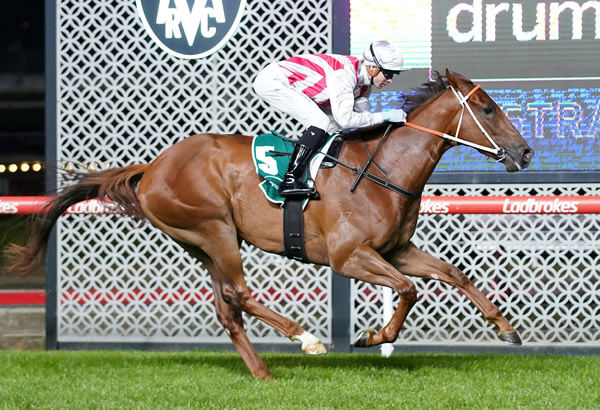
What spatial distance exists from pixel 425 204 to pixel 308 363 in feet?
4.88

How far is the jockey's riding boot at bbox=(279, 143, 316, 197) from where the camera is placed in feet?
18.7

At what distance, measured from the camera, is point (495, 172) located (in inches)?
292

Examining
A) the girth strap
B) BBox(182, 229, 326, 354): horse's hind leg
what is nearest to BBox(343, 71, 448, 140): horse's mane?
the girth strap

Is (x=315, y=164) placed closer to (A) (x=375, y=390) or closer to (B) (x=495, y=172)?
(A) (x=375, y=390)

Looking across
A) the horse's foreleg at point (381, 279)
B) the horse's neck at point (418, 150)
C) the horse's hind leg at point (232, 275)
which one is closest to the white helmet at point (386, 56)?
the horse's neck at point (418, 150)

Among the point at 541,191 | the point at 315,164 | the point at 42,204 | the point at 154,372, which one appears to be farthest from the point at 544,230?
the point at 42,204

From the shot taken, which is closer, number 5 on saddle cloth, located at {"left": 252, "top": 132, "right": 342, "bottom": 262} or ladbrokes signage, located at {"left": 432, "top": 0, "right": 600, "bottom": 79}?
number 5 on saddle cloth, located at {"left": 252, "top": 132, "right": 342, "bottom": 262}

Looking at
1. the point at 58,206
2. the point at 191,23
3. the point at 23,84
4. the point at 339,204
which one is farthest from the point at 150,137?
the point at 23,84

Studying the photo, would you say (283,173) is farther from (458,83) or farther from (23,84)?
(23,84)

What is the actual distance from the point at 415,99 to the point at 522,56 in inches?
72.2

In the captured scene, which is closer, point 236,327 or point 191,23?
point 236,327

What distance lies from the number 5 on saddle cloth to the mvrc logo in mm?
2024

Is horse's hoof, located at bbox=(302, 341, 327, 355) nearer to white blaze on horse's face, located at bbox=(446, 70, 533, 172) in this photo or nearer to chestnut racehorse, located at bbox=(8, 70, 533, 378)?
chestnut racehorse, located at bbox=(8, 70, 533, 378)

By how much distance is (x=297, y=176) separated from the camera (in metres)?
5.73
